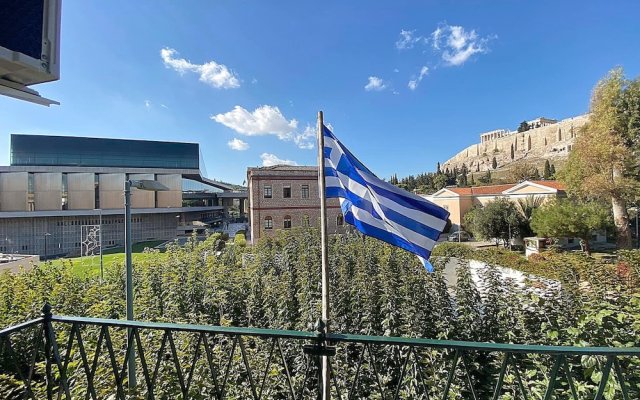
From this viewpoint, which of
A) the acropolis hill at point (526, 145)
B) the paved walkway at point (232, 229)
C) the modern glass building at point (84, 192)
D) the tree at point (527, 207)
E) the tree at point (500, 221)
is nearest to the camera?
the tree at point (500, 221)

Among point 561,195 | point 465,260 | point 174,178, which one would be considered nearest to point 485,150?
point 561,195

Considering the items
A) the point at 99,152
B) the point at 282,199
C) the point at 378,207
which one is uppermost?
the point at 99,152

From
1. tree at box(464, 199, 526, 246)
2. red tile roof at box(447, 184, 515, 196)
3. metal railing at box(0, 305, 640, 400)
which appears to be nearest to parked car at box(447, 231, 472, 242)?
red tile roof at box(447, 184, 515, 196)

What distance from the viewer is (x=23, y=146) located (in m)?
40.2

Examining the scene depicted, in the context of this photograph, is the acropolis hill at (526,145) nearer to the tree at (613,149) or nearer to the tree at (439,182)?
the tree at (439,182)

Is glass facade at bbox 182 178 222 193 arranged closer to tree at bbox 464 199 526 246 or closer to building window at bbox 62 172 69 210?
building window at bbox 62 172 69 210

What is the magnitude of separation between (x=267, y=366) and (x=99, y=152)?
52.9 meters

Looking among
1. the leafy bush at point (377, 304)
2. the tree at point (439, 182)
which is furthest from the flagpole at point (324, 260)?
the tree at point (439, 182)

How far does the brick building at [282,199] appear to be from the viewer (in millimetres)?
24562

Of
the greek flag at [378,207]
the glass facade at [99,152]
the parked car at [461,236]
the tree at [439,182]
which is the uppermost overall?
the glass facade at [99,152]

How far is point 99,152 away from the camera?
4384 centimetres

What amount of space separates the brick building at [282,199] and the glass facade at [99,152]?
28.4 m

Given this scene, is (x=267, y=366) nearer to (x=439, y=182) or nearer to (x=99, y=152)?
(x=99, y=152)

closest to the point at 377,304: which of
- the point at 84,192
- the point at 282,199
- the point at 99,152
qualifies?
the point at 282,199
